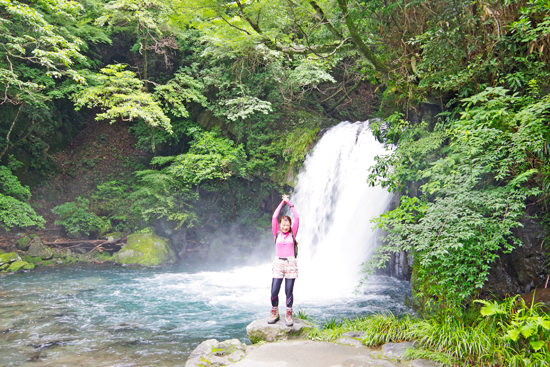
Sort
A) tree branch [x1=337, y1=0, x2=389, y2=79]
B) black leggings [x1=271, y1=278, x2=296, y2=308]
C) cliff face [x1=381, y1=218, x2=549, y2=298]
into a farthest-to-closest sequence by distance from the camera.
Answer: tree branch [x1=337, y1=0, x2=389, y2=79] < cliff face [x1=381, y1=218, x2=549, y2=298] < black leggings [x1=271, y1=278, x2=296, y2=308]

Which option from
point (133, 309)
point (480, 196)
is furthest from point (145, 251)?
point (480, 196)

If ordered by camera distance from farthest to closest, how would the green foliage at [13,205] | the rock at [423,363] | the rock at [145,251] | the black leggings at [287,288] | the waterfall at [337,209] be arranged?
the rock at [145,251] < the green foliage at [13,205] < the waterfall at [337,209] < the black leggings at [287,288] < the rock at [423,363]

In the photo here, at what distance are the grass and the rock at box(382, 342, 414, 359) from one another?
98mm

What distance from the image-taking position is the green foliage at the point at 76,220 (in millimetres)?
12469

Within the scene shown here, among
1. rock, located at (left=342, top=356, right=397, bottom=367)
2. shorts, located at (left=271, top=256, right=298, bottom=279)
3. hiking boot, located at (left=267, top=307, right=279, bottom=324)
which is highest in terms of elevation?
shorts, located at (left=271, top=256, right=298, bottom=279)

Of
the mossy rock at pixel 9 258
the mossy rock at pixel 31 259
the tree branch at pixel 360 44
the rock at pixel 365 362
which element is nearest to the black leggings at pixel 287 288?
the rock at pixel 365 362

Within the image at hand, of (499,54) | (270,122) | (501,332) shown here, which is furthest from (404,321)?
(270,122)

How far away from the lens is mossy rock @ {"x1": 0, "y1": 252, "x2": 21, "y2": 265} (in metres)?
10.5

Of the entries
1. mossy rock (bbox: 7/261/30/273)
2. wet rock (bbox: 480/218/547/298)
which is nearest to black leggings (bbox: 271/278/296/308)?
wet rock (bbox: 480/218/547/298)

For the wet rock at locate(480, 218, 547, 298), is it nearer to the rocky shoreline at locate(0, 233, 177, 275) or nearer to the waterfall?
the waterfall

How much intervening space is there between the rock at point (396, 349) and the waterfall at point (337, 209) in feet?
14.9

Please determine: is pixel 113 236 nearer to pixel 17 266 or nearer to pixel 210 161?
pixel 17 266

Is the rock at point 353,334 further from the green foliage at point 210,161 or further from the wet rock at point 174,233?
the wet rock at point 174,233

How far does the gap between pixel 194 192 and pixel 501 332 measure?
448 inches
